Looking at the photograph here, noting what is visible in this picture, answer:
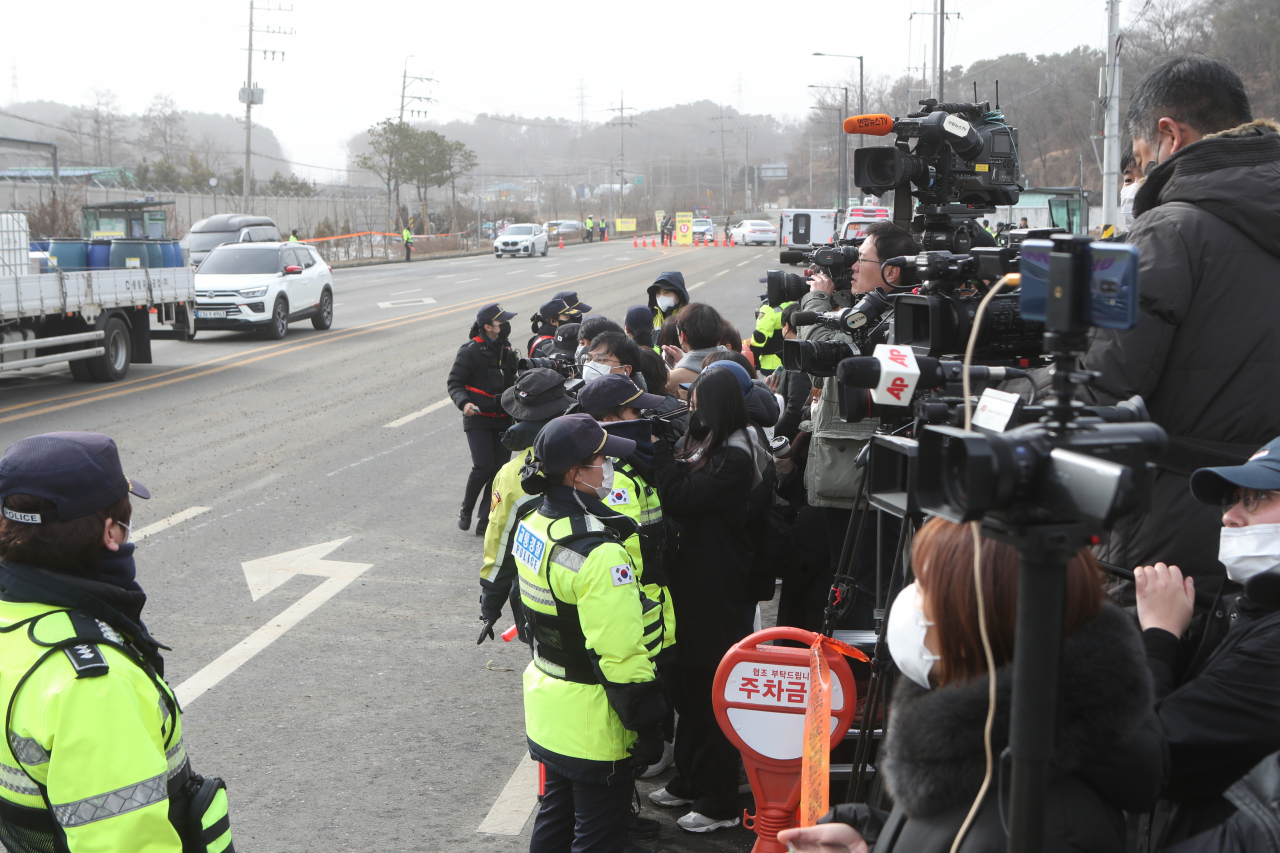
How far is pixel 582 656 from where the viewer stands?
11.5 ft

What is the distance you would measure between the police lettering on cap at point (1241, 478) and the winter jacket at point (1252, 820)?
1.86 feet

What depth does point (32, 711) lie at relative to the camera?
2.07 metres

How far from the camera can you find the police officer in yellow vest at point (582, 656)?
134 inches

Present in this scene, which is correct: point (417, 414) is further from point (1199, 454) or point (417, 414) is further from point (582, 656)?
point (1199, 454)

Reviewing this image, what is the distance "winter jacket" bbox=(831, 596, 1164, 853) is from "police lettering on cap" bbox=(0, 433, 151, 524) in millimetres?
1768

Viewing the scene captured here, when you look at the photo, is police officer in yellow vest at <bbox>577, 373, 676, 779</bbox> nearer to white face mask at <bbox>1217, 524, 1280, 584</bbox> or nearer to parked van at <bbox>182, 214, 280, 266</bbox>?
white face mask at <bbox>1217, 524, 1280, 584</bbox>

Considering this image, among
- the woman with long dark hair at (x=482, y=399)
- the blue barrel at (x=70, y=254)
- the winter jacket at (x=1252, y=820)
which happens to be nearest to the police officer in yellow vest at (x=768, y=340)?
the woman with long dark hair at (x=482, y=399)

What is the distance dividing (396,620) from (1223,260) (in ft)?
17.1

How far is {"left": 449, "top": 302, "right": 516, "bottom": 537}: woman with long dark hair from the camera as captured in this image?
830 centimetres

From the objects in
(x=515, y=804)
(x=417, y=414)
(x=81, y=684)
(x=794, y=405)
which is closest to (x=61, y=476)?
(x=81, y=684)

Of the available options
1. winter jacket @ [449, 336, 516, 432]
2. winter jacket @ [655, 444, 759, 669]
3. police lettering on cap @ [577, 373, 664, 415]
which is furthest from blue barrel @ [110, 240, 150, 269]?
winter jacket @ [655, 444, 759, 669]

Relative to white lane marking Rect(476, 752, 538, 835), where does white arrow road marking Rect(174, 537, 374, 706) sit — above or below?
above

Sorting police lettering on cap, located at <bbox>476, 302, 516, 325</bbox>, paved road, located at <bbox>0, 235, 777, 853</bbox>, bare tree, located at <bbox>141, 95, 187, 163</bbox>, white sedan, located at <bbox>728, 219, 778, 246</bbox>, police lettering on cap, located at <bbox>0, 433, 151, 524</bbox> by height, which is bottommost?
paved road, located at <bbox>0, 235, 777, 853</bbox>

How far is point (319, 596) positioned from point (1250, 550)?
19.4 ft
